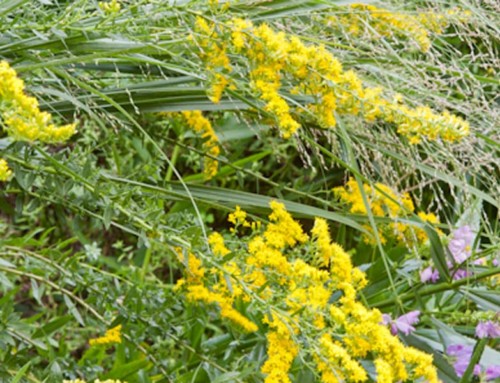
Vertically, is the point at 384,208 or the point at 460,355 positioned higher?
the point at 384,208

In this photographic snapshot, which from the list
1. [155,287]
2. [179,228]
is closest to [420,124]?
[179,228]

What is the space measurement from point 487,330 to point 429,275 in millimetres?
104

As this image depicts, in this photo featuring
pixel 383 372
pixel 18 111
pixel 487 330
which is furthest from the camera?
pixel 487 330

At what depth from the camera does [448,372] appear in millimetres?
1203

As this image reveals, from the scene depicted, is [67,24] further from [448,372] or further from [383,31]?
[448,372]

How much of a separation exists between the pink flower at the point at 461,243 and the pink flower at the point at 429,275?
0.11 feet

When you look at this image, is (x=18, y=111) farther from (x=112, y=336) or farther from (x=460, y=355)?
(x=460, y=355)

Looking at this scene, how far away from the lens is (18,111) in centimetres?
77

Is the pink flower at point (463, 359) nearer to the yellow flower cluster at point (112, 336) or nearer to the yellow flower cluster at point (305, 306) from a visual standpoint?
the yellow flower cluster at point (305, 306)

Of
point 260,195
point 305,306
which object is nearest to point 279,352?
point 305,306

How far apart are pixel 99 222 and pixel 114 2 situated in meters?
0.28

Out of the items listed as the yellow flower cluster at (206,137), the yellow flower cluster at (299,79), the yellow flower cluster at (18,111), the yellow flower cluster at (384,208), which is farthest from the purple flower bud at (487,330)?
the yellow flower cluster at (18,111)

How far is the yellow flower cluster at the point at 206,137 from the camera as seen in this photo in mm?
1353

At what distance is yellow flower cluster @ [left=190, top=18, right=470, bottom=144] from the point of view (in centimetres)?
97
